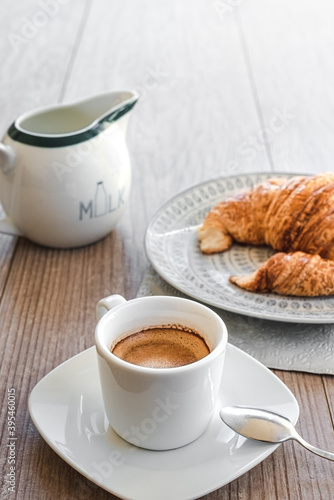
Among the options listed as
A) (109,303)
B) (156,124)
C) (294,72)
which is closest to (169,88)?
(156,124)

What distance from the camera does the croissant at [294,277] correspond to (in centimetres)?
93

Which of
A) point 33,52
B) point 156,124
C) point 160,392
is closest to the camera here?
point 160,392

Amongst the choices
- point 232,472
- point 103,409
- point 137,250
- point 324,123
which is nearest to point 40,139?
point 137,250

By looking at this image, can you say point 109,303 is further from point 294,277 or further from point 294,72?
point 294,72

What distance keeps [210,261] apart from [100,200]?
0.20 meters

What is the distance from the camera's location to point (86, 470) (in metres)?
0.64

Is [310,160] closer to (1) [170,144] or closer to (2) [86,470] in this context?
(1) [170,144]

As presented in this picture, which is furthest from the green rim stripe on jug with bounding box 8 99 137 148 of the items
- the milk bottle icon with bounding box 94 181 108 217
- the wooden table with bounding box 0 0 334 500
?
the wooden table with bounding box 0 0 334 500

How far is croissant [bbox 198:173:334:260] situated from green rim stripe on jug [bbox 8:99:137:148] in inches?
8.6

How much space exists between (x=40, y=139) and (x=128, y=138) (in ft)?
1.47

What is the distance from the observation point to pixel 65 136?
104 cm

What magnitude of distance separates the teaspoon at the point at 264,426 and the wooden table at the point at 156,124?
4 cm

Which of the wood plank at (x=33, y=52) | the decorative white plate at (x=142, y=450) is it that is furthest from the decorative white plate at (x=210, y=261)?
the wood plank at (x=33, y=52)

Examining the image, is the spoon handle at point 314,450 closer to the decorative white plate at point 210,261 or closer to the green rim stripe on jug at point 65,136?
the decorative white plate at point 210,261
